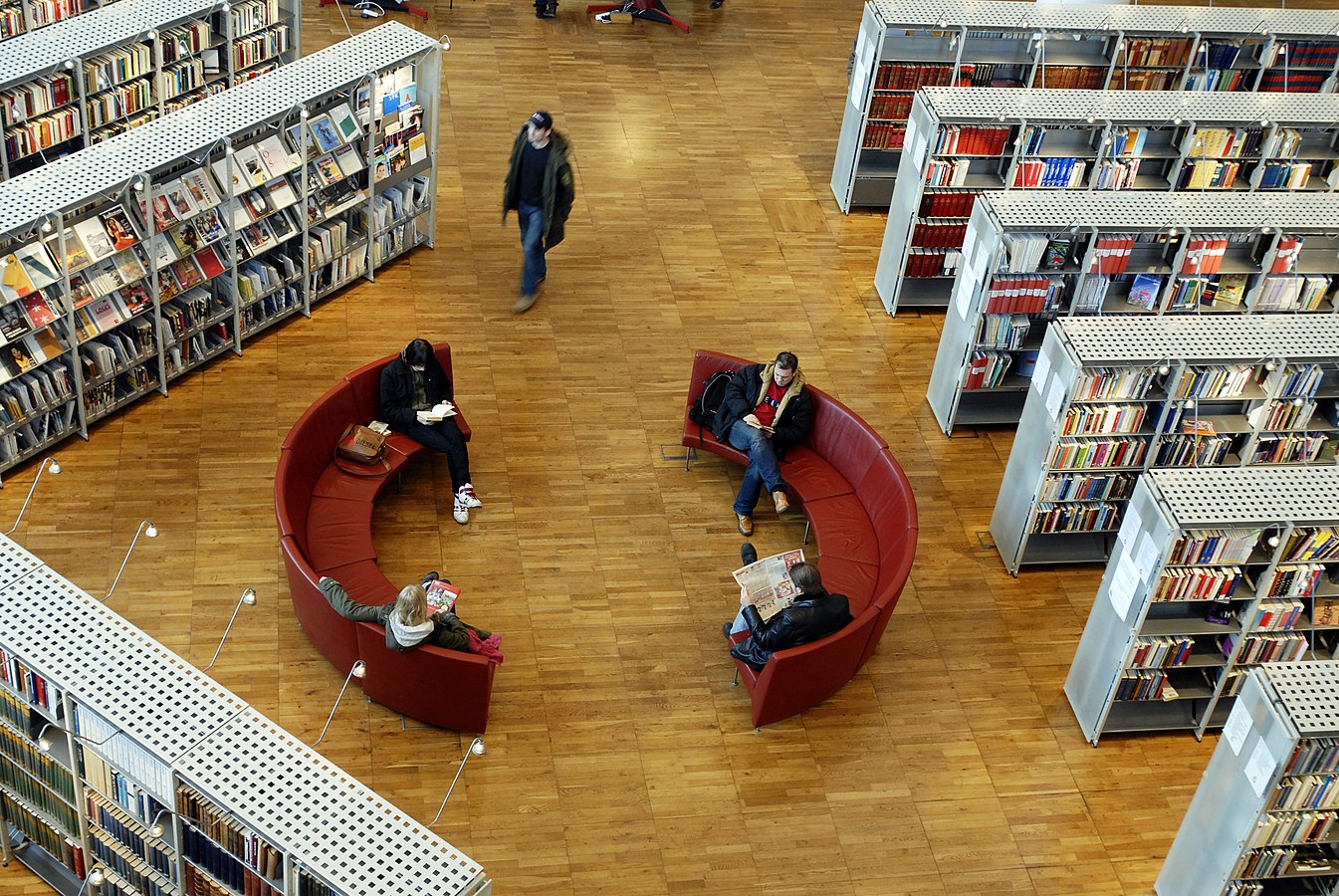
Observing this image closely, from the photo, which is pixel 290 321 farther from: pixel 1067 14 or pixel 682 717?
pixel 1067 14

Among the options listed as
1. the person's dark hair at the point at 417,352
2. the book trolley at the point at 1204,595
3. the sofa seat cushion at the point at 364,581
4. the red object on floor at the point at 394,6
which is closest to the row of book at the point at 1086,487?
the book trolley at the point at 1204,595

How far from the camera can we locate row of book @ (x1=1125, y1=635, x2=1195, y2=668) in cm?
936

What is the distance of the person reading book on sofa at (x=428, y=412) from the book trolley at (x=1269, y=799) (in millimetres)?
5299

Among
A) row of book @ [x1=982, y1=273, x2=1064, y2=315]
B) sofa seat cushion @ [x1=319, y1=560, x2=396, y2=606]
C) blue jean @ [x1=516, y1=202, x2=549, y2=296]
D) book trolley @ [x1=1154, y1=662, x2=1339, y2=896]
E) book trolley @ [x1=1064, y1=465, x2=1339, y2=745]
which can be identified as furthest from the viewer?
blue jean @ [x1=516, y1=202, x2=549, y2=296]

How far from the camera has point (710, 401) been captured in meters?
11.2

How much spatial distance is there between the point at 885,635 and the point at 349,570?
12.1ft

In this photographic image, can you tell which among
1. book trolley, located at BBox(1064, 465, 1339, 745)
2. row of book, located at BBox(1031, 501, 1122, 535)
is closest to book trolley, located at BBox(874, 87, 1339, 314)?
row of book, located at BBox(1031, 501, 1122, 535)

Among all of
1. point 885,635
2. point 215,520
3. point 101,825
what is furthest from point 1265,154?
point 101,825

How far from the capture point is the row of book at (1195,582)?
910cm

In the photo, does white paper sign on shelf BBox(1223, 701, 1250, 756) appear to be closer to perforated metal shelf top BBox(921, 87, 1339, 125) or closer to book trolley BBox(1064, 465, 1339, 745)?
book trolley BBox(1064, 465, 1339, 745)

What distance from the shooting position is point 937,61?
1405cm

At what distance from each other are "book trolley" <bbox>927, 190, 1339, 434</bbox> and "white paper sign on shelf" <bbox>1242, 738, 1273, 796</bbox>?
4088 mm

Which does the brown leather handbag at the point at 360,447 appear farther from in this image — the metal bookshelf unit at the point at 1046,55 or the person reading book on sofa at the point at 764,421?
the metal bookshelf unit at the point at 1046,55

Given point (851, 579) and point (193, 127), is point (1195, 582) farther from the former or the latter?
point (193, 127)
